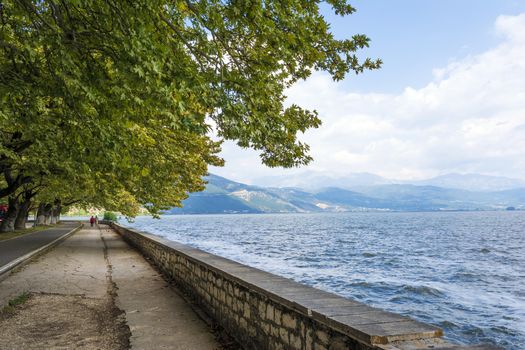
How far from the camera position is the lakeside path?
616 centimetres

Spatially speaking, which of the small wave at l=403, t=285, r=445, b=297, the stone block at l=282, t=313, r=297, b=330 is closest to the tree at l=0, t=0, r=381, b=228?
the stone block at l=282, t=313, r=297, b=330

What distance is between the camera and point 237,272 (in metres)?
6.51

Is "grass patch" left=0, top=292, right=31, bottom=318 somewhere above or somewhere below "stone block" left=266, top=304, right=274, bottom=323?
below

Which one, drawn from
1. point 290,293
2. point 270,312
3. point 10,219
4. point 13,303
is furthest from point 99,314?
point 10,219

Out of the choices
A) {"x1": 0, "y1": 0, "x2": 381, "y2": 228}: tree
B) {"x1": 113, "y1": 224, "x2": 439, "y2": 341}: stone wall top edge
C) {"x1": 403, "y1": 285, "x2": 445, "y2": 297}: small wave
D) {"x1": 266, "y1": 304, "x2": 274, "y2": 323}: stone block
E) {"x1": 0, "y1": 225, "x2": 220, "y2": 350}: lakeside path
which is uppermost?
{"x1": 0, "y1": 0, "x2": 381, "y2": 228}: tree

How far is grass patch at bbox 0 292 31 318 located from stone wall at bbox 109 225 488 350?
3526 millimetres

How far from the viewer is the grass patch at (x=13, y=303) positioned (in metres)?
7.57

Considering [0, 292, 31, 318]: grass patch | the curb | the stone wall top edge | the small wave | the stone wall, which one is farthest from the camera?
the small wave

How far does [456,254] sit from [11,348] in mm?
37092

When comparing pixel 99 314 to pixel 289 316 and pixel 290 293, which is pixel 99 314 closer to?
pixel 290 293

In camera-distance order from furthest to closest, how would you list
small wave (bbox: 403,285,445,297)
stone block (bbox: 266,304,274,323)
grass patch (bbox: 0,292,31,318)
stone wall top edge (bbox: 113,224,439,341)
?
small wave (bbox: 403,285,445,297), grass patch (bbox: 0,292,31,318), stone block (bbox: 266,304,274,323), stone wall top edge (bbox: 113,224,439,341)

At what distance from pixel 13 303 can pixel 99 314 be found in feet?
6.71

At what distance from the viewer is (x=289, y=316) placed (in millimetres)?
4559

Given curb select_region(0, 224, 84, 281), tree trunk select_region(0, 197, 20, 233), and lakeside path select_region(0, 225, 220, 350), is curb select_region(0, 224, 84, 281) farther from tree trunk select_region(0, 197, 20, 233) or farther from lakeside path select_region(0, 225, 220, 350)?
tree trunk select_region(0, 197, 20, 233)
